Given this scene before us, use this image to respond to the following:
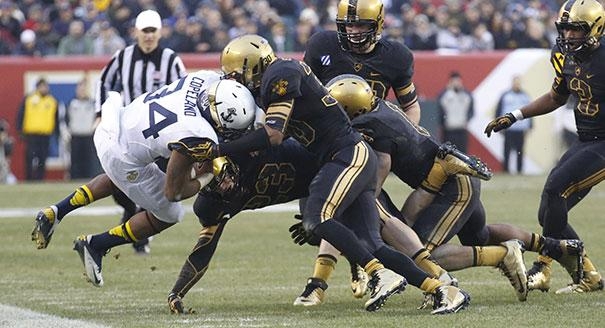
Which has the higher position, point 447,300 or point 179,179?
point 179,179

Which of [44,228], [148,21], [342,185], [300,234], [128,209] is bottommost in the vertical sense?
[128,209]

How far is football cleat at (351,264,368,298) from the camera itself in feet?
23.4

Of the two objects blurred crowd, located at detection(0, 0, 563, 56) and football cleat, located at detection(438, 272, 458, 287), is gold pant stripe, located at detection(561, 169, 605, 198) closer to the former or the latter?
football cleat, located at detection(438, 272, 458, 287)

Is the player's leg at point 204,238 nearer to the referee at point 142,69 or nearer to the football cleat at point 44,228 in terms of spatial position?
the football cleat at point 44,228

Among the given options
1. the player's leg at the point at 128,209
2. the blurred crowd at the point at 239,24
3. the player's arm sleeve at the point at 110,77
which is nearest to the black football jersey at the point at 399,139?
the player's leg at the point at 128,209

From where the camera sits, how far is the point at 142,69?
9.65 m

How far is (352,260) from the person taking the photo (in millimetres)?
6379

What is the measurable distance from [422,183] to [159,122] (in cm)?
144

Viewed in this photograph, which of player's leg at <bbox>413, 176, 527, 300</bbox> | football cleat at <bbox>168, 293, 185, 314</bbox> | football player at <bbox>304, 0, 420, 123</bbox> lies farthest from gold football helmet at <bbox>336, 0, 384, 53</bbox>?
football cleat at <bbox>168, 293, 185, 314</bbox>

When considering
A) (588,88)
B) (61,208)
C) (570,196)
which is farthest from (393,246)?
(61,208)

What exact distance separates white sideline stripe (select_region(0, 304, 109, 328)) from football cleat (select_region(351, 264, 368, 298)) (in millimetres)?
1526

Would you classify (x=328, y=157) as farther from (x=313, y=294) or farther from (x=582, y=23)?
(x=582, y=23)

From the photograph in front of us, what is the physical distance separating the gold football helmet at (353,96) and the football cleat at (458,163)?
441 mm

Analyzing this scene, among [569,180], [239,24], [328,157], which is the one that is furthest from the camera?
[239,24]
